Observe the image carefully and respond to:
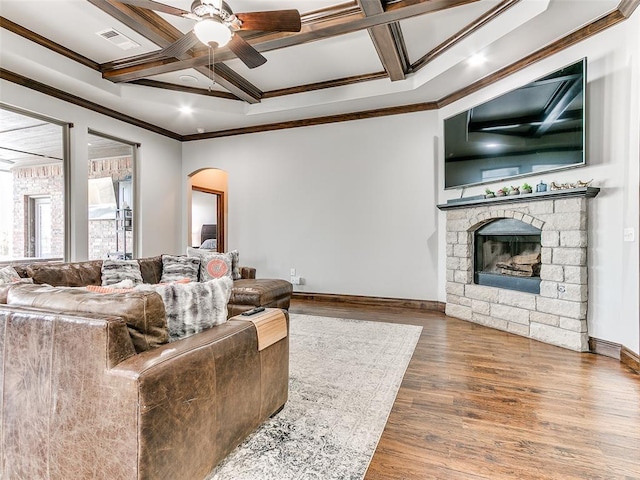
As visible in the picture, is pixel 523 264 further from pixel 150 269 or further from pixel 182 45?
pixel 150 269

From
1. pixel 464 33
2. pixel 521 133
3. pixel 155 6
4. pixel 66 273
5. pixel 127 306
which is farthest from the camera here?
pixel 521 133

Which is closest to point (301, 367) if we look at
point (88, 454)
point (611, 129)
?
point (88, 454)

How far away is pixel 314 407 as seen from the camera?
216cm

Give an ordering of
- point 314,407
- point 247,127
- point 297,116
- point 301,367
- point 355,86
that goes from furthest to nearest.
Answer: point 247,127, point 297,116, point 355,86, point 301,367, point 314,407

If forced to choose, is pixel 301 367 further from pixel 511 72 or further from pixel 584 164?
pixel 511 72

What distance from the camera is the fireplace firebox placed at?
3.89 meters

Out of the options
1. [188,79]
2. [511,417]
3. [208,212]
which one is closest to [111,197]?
[188,79]

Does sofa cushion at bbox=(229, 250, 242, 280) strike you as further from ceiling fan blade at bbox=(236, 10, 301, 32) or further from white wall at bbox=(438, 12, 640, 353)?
white wall at bbox=(438, 12, 640, 353)

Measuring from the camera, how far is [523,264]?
4027 mm

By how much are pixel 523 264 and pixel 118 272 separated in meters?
4.43

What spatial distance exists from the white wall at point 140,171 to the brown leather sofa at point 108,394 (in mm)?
3599

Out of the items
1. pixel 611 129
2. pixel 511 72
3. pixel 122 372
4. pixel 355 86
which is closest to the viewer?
pixel 122 372

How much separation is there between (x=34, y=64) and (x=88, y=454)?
4.20m

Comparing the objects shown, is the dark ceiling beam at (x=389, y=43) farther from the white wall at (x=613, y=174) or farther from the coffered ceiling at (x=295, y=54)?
the white wall at (x=613, y=174)
